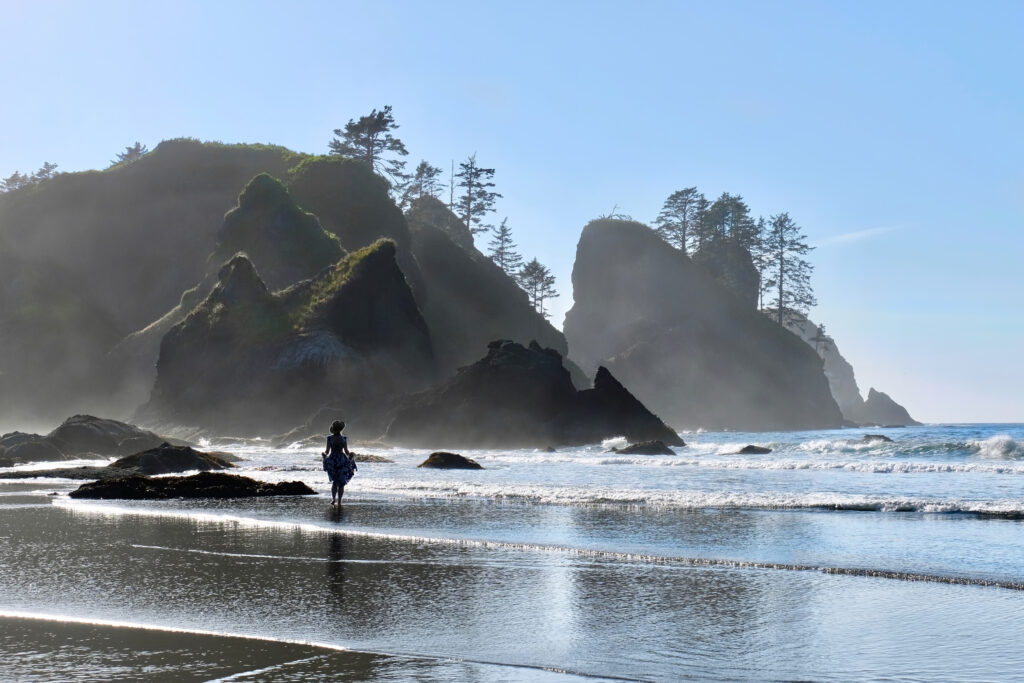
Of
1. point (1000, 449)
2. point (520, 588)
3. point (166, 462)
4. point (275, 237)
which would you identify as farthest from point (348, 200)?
point (520, 588)

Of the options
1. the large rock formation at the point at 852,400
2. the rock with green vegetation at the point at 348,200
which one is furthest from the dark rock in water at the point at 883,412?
the rock with green vegetation at the point at 348,200

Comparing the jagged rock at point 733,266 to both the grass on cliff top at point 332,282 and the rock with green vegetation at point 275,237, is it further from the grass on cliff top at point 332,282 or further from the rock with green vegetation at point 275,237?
the grass on cliff top at point 332,282

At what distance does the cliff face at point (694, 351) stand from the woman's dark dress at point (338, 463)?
9384 cm

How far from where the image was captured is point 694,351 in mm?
112062

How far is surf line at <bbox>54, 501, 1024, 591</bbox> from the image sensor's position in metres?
9.81

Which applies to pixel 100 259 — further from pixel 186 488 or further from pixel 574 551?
pixel 574 551

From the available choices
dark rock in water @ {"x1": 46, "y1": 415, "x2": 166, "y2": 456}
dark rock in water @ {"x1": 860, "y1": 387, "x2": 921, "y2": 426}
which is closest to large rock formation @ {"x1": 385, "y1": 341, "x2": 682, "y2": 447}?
dark rock in water @ {"x1": 46, "y1": 415, "x2": 166, "y2": 456}

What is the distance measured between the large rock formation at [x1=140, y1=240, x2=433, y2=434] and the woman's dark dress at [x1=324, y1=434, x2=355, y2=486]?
4425cm

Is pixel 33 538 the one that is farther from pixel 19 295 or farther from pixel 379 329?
pixel 19 295

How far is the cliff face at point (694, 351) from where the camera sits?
11056 cm

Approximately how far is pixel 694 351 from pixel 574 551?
337 feet

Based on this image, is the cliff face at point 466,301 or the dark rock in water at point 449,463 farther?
the cliff face at point 466,301

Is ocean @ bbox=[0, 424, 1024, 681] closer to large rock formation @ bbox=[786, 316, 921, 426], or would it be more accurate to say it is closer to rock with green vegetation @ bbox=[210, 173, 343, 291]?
rock with green vegetation @ bbox=[210, 173, 343, 291]

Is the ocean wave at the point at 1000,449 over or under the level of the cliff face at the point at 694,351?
under
